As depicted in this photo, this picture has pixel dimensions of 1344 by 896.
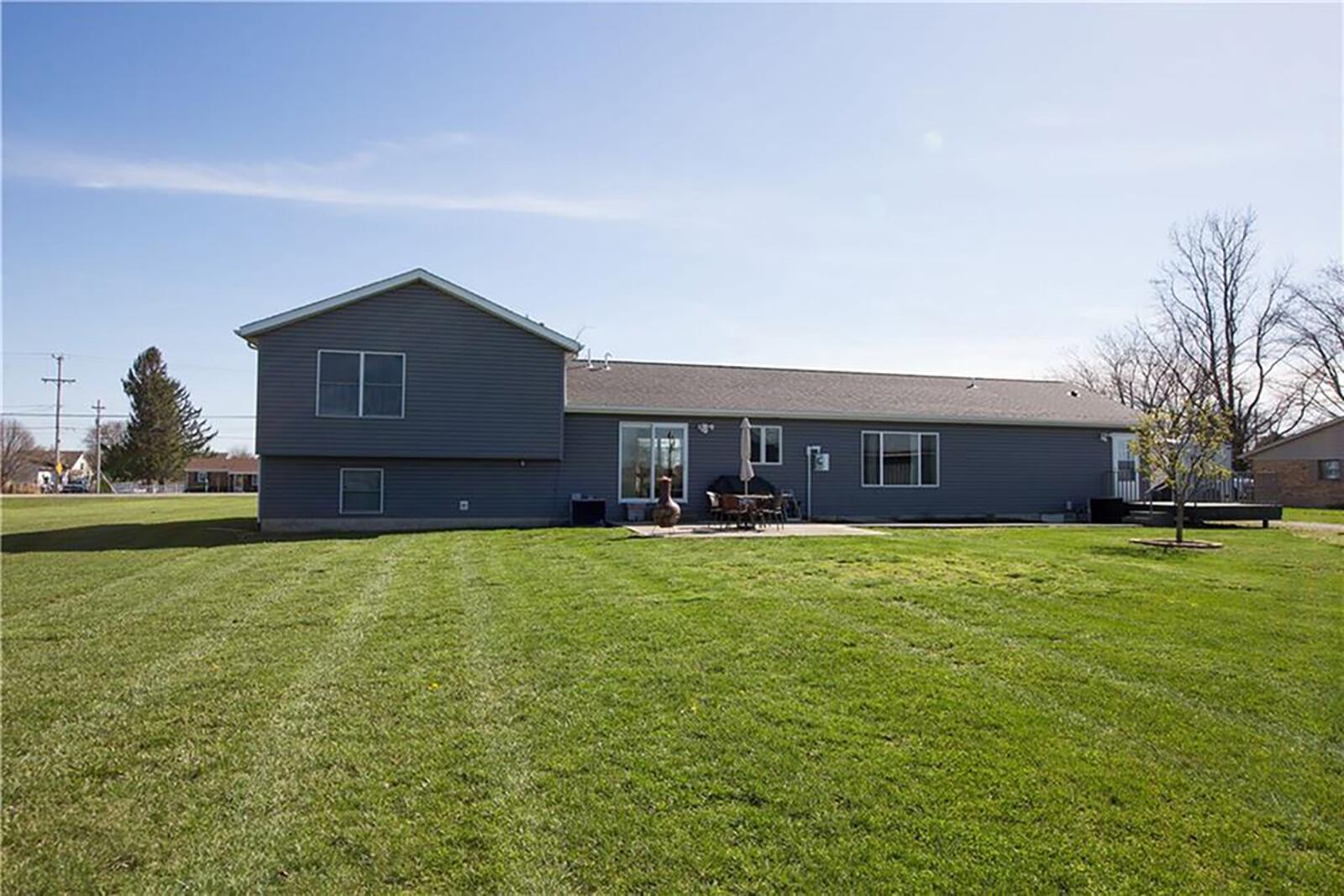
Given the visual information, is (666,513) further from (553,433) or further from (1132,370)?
(1132,370)

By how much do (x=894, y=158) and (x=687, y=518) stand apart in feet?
28.5

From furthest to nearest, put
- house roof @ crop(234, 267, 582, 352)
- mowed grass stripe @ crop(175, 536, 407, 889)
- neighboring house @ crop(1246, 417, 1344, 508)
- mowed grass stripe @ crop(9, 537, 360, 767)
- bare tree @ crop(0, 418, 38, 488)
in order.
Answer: bare tree @ crop(0, 418, 38, 488) < neighboring house @ crop(1246, 417, 1344, 508) < house roof @ crop(234, 267, 582, 352) < mowed grass stripe @ crop(9, 537, 360, 767) < mowed grass stripe @ crop(175, 536, 407, 889)

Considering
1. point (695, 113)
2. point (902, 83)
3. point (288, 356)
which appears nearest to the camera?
point (902, 83)


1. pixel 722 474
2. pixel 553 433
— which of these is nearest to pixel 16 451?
pixel 553 433

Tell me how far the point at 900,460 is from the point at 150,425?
5596 centimetres

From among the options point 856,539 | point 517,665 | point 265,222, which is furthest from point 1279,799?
point 265,222

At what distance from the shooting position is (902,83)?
10648mm

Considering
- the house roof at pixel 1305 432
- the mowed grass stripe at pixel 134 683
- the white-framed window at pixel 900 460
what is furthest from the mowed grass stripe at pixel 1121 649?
the house roof at pixel 1305 432

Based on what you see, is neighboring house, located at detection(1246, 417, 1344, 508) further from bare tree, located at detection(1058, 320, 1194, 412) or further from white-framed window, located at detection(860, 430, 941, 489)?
white-framed window, located at detection(860, 430, 941, 489)

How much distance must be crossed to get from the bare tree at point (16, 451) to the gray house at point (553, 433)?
203 feet

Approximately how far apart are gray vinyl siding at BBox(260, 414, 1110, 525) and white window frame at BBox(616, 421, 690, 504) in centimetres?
7

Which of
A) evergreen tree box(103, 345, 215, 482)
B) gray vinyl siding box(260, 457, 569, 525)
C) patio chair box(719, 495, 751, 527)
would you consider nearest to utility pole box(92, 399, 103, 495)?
evergreen tree box(103, 345, 215, 482)

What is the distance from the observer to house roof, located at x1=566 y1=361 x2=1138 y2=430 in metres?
18.2

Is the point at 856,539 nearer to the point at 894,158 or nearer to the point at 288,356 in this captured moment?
the point at 894,158
